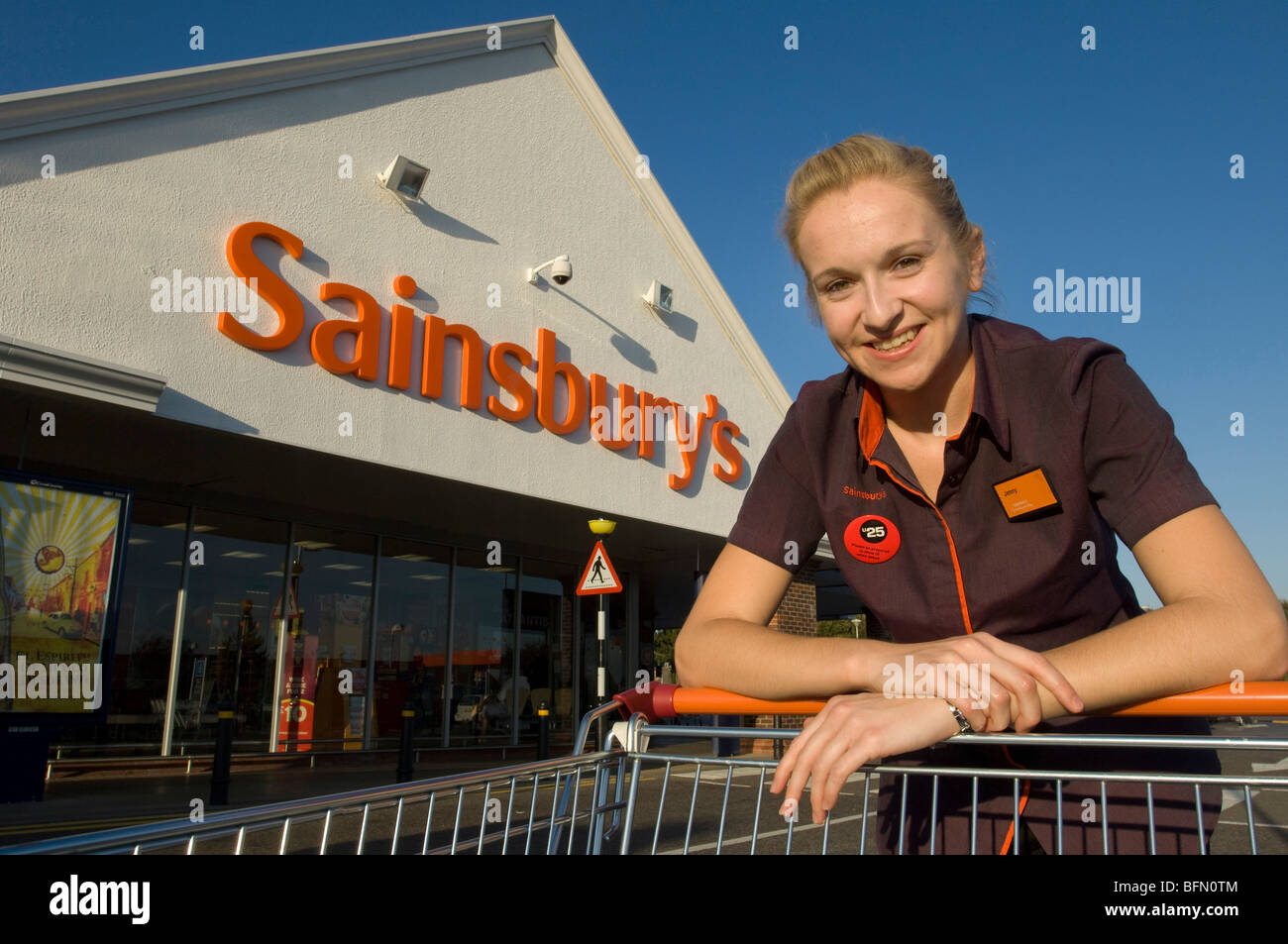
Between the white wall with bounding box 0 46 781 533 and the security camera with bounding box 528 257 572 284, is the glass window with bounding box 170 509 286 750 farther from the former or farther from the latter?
the security camera with bounding box 528 257 572 284

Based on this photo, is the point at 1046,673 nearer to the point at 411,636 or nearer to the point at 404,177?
the point at 404,177

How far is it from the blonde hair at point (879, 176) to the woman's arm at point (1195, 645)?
31.4 inches

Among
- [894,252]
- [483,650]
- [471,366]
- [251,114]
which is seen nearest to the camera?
[894,252]

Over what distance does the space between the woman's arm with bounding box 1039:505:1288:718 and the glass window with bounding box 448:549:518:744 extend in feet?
45.0

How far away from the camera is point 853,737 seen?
54.7 inches

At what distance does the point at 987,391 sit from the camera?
5.66 feet

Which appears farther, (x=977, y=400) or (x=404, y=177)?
(x=404, y=177)

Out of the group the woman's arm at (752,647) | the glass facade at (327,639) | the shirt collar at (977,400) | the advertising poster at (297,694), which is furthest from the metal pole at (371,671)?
the shirt collar at (977,400)

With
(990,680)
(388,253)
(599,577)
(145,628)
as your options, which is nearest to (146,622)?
(145,628)

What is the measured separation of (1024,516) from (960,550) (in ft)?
0.42

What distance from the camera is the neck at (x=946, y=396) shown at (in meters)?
1.80

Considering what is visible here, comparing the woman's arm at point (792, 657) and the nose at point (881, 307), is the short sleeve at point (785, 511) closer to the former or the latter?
the woman's arm at point (792, 657)

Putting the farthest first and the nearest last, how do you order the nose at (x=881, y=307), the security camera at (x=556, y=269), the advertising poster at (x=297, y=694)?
the advertising poster at (x=297, y=694) → the security camera at (x=556, y=269) → the nose at (x=881, y=307)
